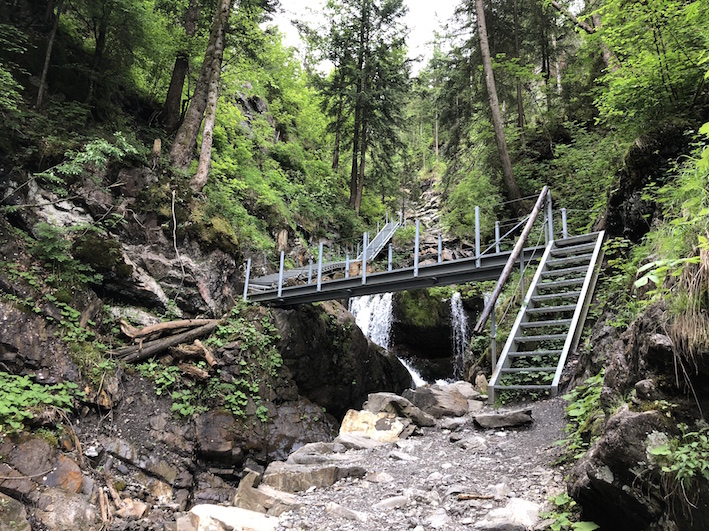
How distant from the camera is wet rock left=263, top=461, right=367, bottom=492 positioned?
4.61m

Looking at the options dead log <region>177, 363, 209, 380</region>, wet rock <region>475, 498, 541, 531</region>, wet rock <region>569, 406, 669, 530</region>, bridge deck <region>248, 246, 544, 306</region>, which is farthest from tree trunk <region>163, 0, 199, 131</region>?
wet rock <region>569, 406, 669, 530</region>

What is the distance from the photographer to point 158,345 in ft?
28.0

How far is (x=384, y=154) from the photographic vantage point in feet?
68.4

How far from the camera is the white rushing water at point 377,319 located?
1673 centimetres

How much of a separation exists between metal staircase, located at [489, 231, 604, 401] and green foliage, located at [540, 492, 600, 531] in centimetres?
276

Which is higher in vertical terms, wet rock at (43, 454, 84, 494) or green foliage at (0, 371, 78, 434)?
green foliage at (0, 371, 78, 434)

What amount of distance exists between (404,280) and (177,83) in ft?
31.4

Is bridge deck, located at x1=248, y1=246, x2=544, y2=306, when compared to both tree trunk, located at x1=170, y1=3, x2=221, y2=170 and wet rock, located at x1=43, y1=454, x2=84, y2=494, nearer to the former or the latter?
tree trunk, located at x1=170, y1=3, x2=221, y2=170

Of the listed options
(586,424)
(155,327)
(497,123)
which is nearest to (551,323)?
(586,424)

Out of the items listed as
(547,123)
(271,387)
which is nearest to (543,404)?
(271,387)

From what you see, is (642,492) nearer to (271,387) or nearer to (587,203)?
(271,387)

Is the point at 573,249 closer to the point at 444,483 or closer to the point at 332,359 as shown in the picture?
the point at 444,483

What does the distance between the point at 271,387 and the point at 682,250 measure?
9157 mm

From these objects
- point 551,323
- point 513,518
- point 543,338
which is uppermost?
point 551,323
